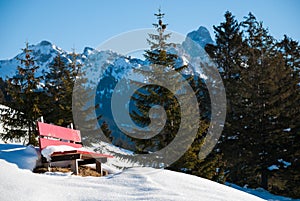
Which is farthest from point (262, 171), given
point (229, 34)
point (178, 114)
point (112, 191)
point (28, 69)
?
point (112, 191)

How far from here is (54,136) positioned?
935cm

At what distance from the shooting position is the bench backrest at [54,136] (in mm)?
8602

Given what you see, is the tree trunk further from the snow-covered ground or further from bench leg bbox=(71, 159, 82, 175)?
bench leg bbox=(71, 159, 82, 175)

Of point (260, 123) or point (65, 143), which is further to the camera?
point (260, 123)

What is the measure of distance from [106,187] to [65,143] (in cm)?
418

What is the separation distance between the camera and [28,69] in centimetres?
2034

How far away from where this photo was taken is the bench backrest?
8602 mm

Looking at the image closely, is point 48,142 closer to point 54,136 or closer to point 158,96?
point 54,136

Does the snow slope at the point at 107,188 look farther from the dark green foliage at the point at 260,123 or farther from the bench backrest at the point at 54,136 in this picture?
the dark green foliage at the point at 260,123

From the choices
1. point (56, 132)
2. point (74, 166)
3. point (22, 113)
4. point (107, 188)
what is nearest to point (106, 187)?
point (107, 188)

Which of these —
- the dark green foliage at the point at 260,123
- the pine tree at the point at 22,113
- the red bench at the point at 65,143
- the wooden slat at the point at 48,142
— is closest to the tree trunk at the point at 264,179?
the dark green foliage at the point at 260,123

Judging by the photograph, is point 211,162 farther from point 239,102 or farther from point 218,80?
point 218,80

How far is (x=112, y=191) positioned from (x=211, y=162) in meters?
10.4

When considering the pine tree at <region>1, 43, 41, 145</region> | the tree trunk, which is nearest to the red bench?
the pine tree at <region>1, 43, 41, 145</region>
